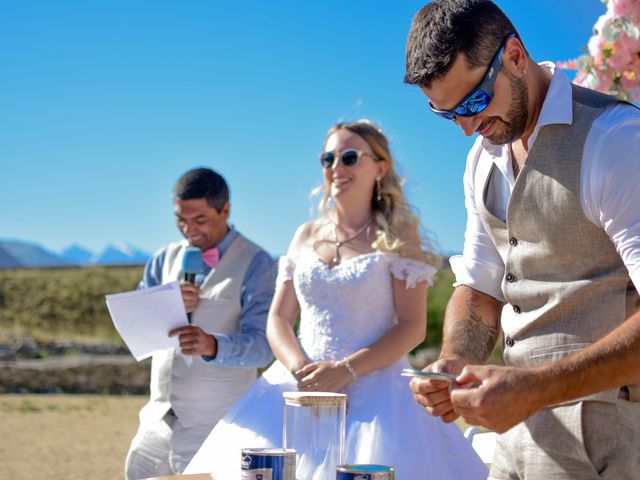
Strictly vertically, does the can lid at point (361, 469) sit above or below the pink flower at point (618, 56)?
below

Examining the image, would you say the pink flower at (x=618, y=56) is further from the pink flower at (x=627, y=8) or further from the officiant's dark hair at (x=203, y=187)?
the officiant's dark hair at (x=203, y=187)

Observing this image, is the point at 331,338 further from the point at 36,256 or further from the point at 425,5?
the point at 36,256

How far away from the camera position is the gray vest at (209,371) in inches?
178

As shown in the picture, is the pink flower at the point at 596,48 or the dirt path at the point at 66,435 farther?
the dirt path at the point at 66,435

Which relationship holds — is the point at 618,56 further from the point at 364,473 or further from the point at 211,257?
the point at 364,473

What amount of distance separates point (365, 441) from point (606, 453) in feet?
4.68

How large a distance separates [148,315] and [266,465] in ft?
6.94

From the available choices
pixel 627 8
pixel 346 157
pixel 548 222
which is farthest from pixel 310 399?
pixel 627 8

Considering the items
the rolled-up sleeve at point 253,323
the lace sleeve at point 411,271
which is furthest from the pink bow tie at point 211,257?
the lace sleeve at point 411,271

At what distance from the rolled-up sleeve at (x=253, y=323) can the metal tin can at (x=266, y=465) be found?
222 centimetres

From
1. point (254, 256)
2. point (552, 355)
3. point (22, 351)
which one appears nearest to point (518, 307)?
point (552, 355)

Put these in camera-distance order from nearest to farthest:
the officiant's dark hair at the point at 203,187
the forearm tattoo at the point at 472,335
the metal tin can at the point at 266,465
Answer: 1. the metal tin can at the point at 266,465
2. the forearm tattoo at the point at 472,335
3. the officiant's dark hair at the point at 203,187

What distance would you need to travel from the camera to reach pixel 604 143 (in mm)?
2109

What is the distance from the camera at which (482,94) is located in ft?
7.31
